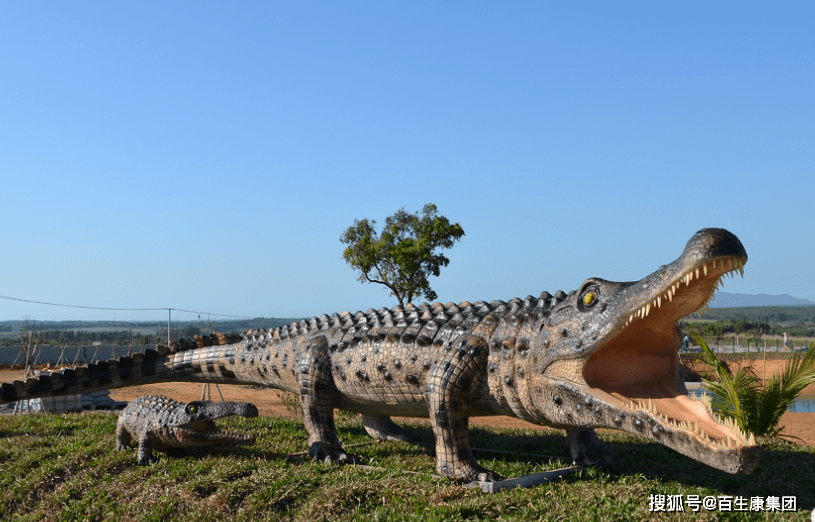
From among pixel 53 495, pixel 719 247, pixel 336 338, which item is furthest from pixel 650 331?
pixel 53 495

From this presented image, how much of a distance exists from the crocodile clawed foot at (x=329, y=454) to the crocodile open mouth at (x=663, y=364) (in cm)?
286

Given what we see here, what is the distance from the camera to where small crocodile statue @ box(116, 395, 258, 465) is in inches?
243

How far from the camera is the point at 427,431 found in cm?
891

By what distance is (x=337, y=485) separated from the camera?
18.2ft

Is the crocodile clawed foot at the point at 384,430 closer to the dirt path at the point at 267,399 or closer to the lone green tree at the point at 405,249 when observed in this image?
the dirt path at the point at 267,399

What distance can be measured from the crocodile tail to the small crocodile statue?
111 cm

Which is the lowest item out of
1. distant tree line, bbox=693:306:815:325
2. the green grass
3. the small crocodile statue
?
distant tree line, bbox=693:306:815:325

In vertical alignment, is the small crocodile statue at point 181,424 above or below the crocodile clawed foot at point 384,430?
above

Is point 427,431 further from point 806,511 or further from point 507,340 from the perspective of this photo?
point 806,511

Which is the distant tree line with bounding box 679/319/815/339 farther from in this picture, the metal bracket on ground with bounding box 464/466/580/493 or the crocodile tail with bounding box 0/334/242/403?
the crocodile tail with bounding box 0/334/242/403

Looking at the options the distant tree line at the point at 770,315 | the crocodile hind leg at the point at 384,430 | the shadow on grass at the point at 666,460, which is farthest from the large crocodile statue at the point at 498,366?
the distant tree line at the point at 770,315

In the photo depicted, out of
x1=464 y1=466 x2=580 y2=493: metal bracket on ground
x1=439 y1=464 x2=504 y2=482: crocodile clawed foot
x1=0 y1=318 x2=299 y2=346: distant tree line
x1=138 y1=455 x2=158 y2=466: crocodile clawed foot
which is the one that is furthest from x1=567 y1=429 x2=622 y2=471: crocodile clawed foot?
x1=0 y1=318 x2=299 y2=346: distant tree line

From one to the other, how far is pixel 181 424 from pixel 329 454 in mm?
1542

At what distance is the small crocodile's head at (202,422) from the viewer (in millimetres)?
6156
